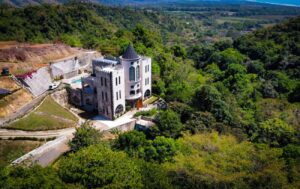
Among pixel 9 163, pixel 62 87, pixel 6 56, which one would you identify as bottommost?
pixel 9 163

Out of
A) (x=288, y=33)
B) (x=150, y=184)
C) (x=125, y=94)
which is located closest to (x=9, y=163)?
(x=150, y=184)

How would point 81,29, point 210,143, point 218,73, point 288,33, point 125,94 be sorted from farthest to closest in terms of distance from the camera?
1. point 81,29
2. point 288,33
3. point 218,73
4. point 125,94
5. point 210,143

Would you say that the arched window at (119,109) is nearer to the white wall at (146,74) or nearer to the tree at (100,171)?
the white wall at (146,74)

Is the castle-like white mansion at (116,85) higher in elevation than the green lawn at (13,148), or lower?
higher

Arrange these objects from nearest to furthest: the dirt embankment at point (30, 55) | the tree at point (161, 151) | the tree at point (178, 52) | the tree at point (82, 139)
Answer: the tree at point (161, 151) < the tree at point (82, 139) < the dirt embankment at point (30, 55) < the tree at point (178, 52)

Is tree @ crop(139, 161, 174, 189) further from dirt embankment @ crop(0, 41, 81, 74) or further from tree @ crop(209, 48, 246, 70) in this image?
tree @ crop(209, 48, 246, 70)

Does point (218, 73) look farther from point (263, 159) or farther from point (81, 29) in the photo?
point (81, 29)

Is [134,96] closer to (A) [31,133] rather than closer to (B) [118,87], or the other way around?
(B) [118,87]

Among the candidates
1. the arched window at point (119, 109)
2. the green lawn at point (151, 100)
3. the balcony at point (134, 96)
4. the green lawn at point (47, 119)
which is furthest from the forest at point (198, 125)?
the green lawn at point (47, 119)
